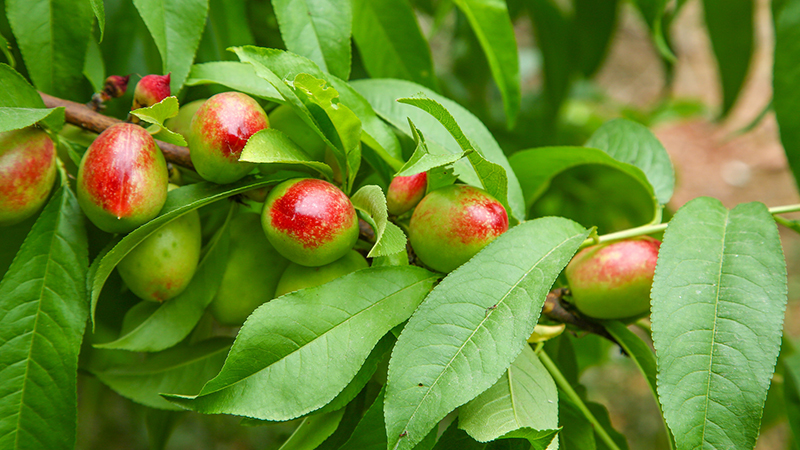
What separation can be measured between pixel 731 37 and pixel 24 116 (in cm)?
145

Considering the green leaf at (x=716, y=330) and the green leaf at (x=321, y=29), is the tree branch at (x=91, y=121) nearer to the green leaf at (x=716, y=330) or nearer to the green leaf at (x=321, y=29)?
the green leaf at (x=321, y=29)

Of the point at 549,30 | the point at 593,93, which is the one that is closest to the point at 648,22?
the point at 549,30

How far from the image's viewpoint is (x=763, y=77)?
5.39 metres

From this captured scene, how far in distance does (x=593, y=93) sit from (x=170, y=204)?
2.57 m

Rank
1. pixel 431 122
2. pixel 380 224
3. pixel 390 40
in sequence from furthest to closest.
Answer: pixel 390 40 → pixel 431 122 → pixel 380 224

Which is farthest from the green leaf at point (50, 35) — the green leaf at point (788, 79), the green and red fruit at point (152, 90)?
the green leaf at point (788, 79)

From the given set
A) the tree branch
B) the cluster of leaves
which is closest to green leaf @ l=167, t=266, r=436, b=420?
the cluster of leaves

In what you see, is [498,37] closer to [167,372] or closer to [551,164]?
[551,164]

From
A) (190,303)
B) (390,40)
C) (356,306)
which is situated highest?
(390,40)

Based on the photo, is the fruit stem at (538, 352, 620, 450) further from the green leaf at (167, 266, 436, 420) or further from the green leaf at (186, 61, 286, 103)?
the green leaf at (186, 61, 286, 103)

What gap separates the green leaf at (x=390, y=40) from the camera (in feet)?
3.02

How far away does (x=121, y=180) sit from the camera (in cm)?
58

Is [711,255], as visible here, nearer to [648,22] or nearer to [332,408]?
[332,408]

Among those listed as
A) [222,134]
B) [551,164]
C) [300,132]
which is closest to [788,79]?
[551,164]
